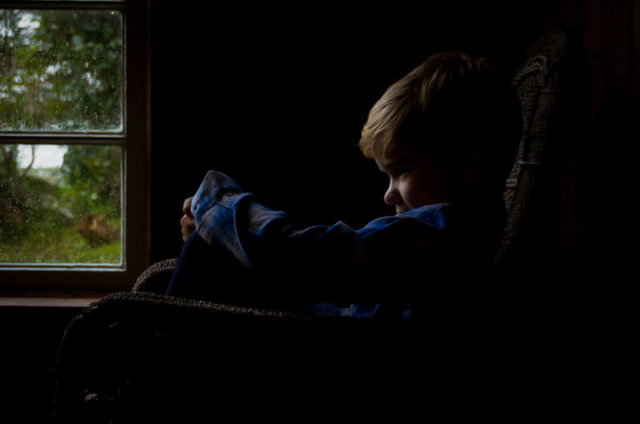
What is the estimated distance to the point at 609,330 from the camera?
112cm

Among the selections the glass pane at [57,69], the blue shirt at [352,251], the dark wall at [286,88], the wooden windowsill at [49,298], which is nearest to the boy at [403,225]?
the blue shirt at [352,251]

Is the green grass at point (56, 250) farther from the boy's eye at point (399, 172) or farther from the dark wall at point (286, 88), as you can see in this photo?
the boy's eye at point (399, 172)

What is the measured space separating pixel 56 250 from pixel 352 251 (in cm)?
133

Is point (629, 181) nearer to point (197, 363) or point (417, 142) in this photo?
point (417, 142)

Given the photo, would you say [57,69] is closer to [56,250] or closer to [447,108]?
[56,250]

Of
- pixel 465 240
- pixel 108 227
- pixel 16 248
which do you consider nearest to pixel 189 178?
pixel 108 227

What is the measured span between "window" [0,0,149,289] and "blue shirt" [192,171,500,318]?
998 mm

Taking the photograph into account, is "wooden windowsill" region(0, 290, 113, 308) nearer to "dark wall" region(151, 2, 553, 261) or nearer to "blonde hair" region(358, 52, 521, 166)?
"dark wall" region(151, 2, 553, 261)

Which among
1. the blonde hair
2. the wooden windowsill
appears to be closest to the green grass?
the wooden windowsill

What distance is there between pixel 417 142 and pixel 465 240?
0.18 metres

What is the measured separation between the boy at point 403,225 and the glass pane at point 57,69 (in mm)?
1001

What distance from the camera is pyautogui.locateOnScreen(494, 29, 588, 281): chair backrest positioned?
2.67 ft

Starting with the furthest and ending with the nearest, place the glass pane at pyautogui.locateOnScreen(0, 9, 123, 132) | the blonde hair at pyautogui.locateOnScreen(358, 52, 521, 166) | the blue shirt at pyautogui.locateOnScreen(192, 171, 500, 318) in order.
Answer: the glass pane at pyautogui.locateOnScreen(0, 9, 123, 132) → the blonde hair at pyautogui.locateOnScreen(358, 52, 521, 166) → the blue shirt at pyautogui.locateOnScreen(192, 171, 500, 318)

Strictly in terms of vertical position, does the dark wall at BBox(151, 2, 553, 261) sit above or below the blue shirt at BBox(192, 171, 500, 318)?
above
